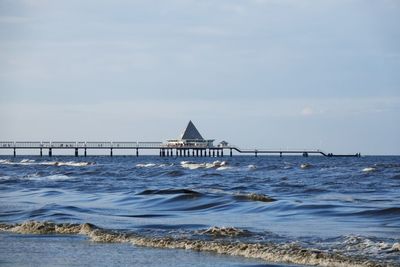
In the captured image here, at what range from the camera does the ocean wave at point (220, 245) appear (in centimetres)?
984

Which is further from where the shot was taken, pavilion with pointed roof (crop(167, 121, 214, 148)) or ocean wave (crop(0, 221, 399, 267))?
pavilion with pointed roof (crop(167, 121, 214, 148))

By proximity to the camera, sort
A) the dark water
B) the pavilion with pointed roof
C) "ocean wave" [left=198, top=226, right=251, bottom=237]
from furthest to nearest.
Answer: the pavilion with pointed roof → "ocean wave" [left=198, top=226, right=251, bottom=237] → the dark water

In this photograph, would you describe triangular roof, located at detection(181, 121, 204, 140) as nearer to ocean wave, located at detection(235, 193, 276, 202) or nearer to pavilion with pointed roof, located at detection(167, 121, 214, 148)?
pavilion with pointed roof, located at detection(167, 121, 214, 148)

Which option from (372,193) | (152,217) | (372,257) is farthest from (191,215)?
(372,193)

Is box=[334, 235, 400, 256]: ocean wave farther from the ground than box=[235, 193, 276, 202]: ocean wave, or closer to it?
closer to it

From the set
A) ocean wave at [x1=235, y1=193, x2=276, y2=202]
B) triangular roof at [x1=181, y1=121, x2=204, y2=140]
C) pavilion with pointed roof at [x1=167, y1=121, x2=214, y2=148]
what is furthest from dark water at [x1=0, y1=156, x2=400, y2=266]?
triangular roof at [x1=181, y1=121, x2=204, y2=140]

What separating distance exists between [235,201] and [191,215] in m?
3.56

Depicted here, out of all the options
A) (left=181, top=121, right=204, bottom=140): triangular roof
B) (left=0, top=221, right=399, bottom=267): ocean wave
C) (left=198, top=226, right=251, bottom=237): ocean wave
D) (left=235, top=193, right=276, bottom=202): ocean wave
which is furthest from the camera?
(left=181, top=121, right=204, bottom=140): triangular roof

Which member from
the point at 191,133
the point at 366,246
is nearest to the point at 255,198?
the point at 366,246

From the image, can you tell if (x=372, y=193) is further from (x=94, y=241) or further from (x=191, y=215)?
(x=94, y=241)

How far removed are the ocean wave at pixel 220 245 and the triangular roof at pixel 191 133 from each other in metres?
128

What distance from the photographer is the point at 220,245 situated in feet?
37.2

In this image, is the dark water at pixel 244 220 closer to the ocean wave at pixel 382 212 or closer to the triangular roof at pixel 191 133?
the ocean wave at pixel 382 212

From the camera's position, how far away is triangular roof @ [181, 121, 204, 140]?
142 meters
